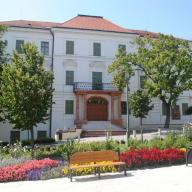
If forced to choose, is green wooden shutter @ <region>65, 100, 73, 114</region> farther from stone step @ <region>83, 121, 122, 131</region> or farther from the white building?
stone step @ <region>83, 121, 122, 131</region>

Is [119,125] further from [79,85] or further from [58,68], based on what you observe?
[58,68]

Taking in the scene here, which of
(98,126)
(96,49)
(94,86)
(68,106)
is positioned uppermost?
(96,49)

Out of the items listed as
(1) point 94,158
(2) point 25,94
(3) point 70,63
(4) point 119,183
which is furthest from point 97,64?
(4) point 119,183

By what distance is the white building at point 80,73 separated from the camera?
2289 cm

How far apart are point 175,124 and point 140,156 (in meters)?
18.8

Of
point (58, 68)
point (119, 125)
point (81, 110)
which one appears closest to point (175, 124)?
point (119, 125)

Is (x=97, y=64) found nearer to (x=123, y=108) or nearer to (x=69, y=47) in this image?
(x=69, y=47)

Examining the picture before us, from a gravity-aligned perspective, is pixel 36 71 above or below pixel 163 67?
below

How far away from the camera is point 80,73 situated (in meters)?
24.2

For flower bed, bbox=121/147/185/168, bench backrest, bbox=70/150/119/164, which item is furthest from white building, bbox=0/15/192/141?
bench backrest, bbox=70/150/119/164

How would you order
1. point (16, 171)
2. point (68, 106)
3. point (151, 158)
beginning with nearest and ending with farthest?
1. point (16, 171)
2. point (151, 158)
3. point (68, 106)

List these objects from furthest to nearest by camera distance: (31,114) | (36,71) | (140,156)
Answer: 1. (36,71)
2. (31,114)
3. (140,156)

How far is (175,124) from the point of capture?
25.3m

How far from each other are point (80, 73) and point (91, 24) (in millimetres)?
6909
